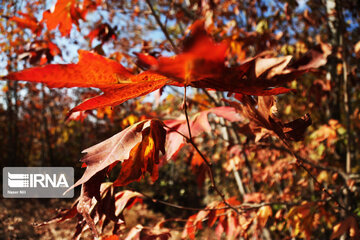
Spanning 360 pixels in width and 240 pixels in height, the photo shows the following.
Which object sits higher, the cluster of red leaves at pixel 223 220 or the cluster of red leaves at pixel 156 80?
the cluster of red leaves at pixel 156 80

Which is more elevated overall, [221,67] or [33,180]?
[221,67]

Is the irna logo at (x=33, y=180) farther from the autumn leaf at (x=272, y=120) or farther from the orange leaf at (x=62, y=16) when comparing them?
the autumn leaf at (x=272, y=120)

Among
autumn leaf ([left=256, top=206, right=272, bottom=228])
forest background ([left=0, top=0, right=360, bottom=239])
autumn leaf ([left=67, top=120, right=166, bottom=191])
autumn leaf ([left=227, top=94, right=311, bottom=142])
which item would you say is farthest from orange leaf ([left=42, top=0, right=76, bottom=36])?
autumn leaf ([left=256, top=206, right=272, bottom=228])

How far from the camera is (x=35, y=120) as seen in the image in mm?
7527

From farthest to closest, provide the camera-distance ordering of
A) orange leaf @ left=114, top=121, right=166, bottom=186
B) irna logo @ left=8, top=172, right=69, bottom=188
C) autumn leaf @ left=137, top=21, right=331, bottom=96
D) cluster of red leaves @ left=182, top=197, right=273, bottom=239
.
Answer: irna logo @ left=8, top=172, right=69, bottom=188 < cluster of red leaves @ left=182, top=197, right=273, bottom=239 < orange leaf @ left=114, top=121, right=166, bottom=186 < autumn leaf @ left=137, top=21, right=331, bottom=96

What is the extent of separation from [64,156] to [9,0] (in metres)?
4.17

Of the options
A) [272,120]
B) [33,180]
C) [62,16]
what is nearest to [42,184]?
[33,180]

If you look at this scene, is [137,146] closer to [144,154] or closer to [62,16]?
[144,154]

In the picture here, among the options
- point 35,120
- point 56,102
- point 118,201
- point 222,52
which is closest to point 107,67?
point 222,52

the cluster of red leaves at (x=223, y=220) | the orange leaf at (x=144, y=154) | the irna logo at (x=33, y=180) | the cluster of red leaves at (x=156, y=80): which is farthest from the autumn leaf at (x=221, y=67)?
the irna logo at (x=33, y=180)

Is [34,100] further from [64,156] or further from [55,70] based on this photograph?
[55,70]

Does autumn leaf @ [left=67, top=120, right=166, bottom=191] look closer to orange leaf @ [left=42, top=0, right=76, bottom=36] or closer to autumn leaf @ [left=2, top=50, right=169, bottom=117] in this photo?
autumn leaf @ [left=2, top=50, right=169, bottom=117]

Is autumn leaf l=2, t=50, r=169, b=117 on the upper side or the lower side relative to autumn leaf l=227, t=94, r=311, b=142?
upper

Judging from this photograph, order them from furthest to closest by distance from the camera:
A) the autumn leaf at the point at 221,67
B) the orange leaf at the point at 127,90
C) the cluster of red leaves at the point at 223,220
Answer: the cluster of red leaves at the point at 223,220, the orange leaf at the point at 127,90, the autumn leaf at the point at 221,67
